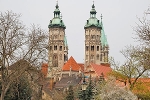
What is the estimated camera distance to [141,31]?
20016mm

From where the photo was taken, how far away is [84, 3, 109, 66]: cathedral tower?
128250 mm

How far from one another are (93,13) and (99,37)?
8996 millimetres

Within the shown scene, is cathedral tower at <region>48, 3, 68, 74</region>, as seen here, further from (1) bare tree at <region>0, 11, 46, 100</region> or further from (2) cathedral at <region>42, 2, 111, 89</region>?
(1) bare tree at <region>0, 11, 46, 100</region>

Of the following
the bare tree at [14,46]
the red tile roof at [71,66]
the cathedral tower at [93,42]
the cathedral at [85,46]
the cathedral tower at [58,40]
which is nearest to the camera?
the bare tree at [14,46]

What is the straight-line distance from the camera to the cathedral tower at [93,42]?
12825 cm

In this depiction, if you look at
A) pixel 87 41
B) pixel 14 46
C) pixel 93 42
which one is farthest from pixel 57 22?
pixel 14 46

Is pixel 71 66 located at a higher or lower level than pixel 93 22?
lower

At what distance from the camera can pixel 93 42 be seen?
424ft

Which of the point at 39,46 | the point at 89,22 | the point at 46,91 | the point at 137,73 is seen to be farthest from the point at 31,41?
the point at 89,22

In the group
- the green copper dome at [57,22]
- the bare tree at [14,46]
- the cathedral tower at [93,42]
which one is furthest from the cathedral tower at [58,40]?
the bare tree at [14,46]

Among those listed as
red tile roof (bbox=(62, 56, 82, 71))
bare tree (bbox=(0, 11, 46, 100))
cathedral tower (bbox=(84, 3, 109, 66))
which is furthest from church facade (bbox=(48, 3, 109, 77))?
bare tree (bbox=(0, 11, 46, 100))

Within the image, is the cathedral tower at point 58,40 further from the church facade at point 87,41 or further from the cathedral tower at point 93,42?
the cathedral tower at point 93,42

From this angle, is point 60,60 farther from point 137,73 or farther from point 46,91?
point 137,73

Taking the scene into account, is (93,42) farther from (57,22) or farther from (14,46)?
(14,46)
